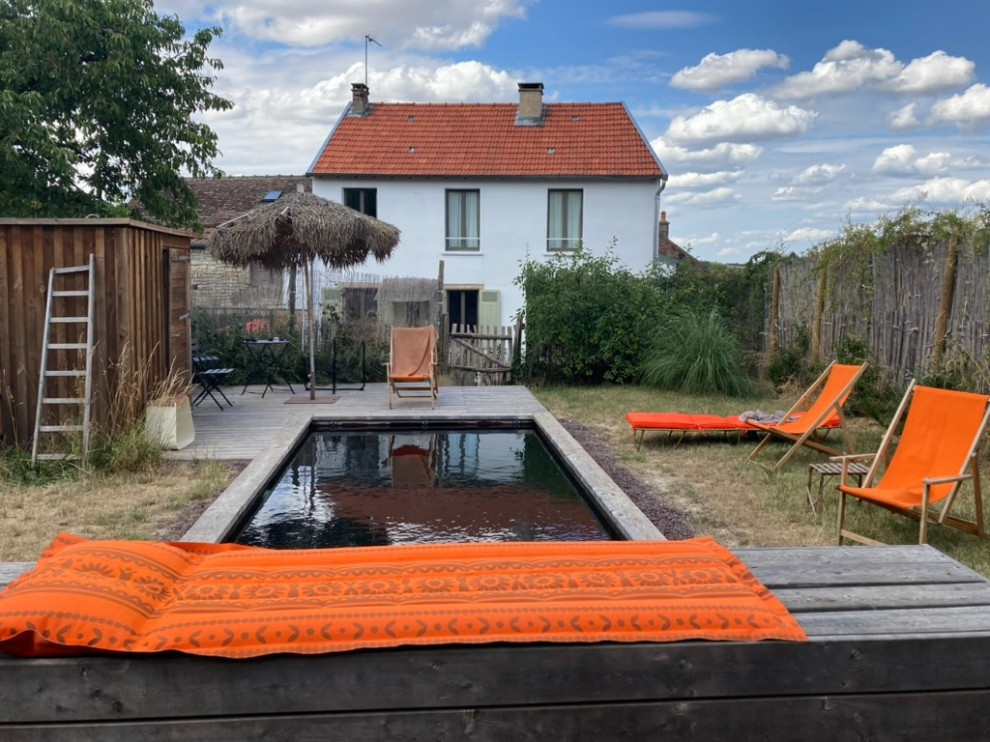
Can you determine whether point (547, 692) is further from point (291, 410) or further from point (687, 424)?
point (291, 410)

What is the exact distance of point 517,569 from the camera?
8.87 ft

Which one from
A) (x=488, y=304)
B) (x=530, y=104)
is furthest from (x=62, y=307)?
(x=530, y=104)

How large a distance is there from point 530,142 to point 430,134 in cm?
270

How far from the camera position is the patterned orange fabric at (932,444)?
5.04 meters

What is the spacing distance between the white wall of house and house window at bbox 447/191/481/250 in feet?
0.56

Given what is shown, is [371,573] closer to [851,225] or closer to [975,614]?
[975,614]

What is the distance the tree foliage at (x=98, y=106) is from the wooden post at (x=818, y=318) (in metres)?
10.0

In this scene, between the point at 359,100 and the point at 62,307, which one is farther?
the point at 359,100

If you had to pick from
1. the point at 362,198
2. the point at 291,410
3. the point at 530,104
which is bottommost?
the point at 291,410

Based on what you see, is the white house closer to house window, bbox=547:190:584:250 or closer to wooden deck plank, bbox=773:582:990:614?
house window, bbox=547:190:584:250

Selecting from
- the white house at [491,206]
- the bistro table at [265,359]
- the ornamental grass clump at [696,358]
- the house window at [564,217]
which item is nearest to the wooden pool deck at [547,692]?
the ornamental grass clump at [696,358]

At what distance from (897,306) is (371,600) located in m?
8.15

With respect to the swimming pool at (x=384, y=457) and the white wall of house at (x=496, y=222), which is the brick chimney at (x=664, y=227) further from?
the swimming pool at (x=384, y=457)

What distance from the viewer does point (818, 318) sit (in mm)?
11070
